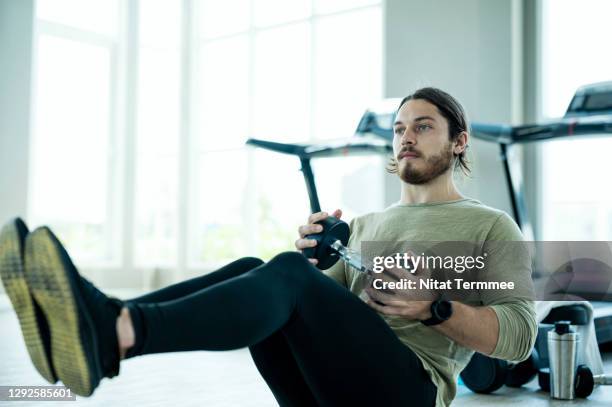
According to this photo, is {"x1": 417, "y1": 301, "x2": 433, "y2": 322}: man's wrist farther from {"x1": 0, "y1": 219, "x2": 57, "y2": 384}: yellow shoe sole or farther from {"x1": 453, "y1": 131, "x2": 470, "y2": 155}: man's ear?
{"x1": 0, "y1": 219, "x2": 57, "y2": 384}: yellow shoe sole

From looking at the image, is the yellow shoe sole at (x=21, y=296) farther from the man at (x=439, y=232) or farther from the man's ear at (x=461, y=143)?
the man's ear at (x=461, y=143)

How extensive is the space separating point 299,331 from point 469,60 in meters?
3.48

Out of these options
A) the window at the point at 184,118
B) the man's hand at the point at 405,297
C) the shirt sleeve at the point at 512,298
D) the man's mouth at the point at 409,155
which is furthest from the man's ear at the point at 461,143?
the window at the point at 184,118

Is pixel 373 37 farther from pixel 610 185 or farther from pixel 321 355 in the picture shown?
pixel 321 355

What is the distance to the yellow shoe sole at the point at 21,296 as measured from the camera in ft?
3.29

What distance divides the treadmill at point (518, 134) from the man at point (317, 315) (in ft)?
5.19

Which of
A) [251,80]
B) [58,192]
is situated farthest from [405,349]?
[58,192]

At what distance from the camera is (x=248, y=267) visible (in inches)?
52.7

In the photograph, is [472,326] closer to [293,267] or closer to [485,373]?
[293,267]

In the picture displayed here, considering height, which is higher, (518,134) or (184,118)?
(184,118)

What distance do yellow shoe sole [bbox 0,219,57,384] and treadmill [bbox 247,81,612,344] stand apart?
7.58 feet

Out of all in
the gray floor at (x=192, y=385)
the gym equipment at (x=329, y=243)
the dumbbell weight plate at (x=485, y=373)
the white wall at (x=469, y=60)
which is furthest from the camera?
the white wall at (x=469, y=60)

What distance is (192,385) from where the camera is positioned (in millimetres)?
2457

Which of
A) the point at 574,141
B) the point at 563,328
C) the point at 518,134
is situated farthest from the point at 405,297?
the point at 574,141
